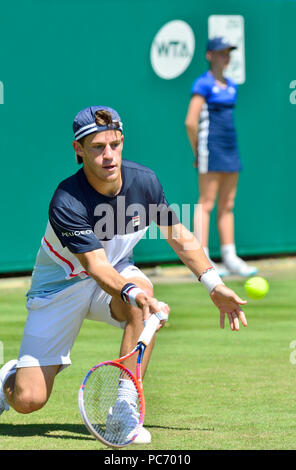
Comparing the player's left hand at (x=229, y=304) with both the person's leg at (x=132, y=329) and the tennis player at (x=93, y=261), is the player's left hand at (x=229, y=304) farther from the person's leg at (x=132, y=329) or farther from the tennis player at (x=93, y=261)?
the person's leg at (x=132, y=329)

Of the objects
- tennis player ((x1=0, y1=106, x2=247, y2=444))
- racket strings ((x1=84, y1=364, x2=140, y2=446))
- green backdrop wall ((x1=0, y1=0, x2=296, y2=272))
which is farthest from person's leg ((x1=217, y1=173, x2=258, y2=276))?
racket strings ((x1=84, y1=364, x2=140, y2=446))

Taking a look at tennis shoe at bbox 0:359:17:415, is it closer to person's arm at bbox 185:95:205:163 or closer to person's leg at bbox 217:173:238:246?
person's arm at bbox 185:95:205:163

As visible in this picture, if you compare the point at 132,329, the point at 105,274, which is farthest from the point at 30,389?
the point at 105,274

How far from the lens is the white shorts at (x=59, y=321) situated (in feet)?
17.4

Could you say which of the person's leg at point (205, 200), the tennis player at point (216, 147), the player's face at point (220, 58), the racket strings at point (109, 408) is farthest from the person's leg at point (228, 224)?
the racket strings at point (109, 408)

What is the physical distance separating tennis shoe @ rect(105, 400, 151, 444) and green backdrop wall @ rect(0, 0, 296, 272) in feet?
17.8

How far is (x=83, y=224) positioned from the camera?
5.04 metres

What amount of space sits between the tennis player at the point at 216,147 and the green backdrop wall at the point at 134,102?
1.97 ft

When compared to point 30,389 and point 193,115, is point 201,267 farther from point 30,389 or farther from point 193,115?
point 193,115

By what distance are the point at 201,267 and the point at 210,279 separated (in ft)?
0.35

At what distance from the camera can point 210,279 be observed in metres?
5.23
